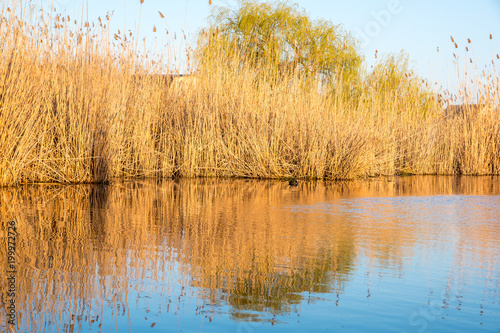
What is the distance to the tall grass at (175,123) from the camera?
6238 millimetres

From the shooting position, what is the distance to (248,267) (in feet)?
8.49

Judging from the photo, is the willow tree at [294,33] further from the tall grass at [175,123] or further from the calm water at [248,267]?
the calm water at [248,267]

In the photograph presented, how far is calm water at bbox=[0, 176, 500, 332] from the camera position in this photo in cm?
187

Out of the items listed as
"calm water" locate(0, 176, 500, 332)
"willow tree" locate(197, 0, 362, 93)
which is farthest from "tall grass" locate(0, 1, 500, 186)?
"willow tree" locate(197, 0, 362, 93)

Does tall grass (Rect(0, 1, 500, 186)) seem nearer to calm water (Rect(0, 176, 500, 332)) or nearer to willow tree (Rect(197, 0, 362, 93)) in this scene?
calm water (Rect(0, 176, 500, 332))

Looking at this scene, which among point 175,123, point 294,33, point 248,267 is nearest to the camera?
point 248,267

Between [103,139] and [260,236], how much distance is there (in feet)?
13.4

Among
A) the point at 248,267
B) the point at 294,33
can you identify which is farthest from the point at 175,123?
the point at 294,33

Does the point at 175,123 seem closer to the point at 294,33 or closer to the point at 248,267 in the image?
the point at 248,267

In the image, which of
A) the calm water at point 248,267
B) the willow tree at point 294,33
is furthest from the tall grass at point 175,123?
the willow tree at point 294,33

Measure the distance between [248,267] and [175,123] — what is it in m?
6.47

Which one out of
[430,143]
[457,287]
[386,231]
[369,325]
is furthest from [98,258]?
[430,143]

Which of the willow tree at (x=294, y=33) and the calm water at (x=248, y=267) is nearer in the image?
the calm water at (x=248, y=267)

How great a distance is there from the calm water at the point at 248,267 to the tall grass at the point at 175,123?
5.72 feet
